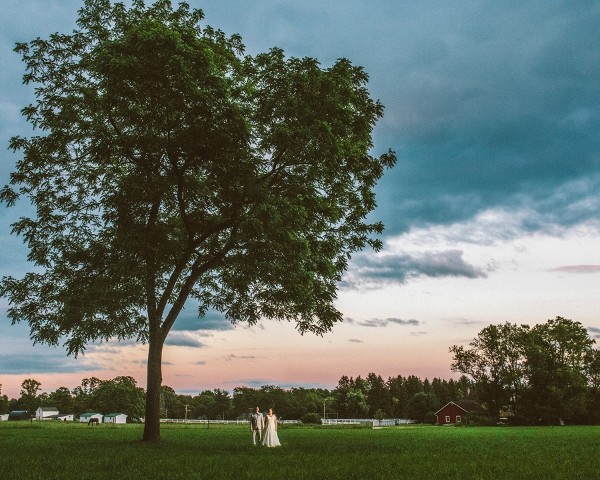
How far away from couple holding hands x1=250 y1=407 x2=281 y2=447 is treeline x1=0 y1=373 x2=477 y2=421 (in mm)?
113755

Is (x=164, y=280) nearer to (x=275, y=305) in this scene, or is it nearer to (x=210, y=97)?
(x=275, y=305)

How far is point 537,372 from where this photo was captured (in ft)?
280

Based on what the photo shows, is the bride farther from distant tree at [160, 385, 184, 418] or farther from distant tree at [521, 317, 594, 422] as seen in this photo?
distant tree at [160, 385, 184, 418]

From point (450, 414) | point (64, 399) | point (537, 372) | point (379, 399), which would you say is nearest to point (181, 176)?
point (537, 372)

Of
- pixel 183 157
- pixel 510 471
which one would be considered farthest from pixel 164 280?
pixel 510 471

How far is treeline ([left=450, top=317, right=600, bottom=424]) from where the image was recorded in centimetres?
8356

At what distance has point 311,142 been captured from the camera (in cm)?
2417

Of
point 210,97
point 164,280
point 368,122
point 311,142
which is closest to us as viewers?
point 210,97

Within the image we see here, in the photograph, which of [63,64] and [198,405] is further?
[198,405]

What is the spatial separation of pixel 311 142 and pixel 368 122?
4.13 meters

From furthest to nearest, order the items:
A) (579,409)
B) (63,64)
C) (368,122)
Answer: (579,409) < (63,64) < (368,122)

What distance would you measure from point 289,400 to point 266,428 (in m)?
146


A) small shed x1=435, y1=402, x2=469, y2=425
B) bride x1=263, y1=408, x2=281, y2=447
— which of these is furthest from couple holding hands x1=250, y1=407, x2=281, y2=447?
small shed x1=435, y1=402, x2=469, y2=425

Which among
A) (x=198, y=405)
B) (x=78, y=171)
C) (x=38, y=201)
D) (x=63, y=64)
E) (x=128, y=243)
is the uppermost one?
(x=63, y=64)
